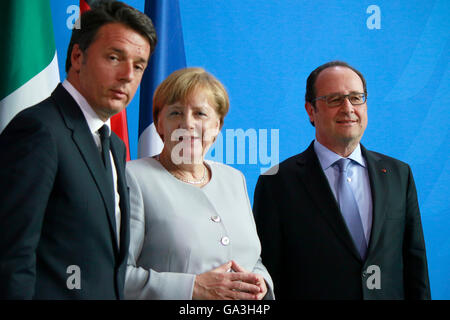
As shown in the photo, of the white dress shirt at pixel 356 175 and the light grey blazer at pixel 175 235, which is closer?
the light grey blazer at pixel 175 235

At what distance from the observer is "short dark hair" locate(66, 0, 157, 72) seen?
1.52m

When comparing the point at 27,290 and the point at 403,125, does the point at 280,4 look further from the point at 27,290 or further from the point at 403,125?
the point at 27,290

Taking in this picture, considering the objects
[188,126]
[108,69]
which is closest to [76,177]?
[108,69]

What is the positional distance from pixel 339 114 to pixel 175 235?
3.22 feet

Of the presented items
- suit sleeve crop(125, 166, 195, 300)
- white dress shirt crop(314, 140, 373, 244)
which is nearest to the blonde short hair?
suit sleeve crop(125, 166, 195, 300)

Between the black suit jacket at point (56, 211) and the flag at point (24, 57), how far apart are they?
1.08 m

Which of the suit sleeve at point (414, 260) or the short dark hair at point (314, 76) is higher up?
the short dark hair at point (314, 76)

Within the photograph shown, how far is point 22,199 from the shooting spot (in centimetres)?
119

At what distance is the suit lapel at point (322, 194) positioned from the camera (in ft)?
6.25

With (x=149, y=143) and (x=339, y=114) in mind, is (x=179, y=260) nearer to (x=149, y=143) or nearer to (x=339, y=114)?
(x=339, y=114)

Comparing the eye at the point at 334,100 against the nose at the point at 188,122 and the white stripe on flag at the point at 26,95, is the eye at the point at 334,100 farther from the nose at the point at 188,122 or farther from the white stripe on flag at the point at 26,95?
the white stripe on flag at the point at 26,95

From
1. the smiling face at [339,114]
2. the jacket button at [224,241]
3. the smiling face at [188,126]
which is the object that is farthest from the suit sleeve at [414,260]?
the smiling face at [188,126]

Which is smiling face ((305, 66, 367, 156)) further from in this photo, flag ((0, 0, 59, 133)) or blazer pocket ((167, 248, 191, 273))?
flag ((0, 0, 59, 133))

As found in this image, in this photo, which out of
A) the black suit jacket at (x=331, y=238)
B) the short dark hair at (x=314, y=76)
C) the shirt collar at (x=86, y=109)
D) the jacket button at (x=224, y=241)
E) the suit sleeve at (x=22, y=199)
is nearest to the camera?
the suit sleeve at (x=22, y=199)
